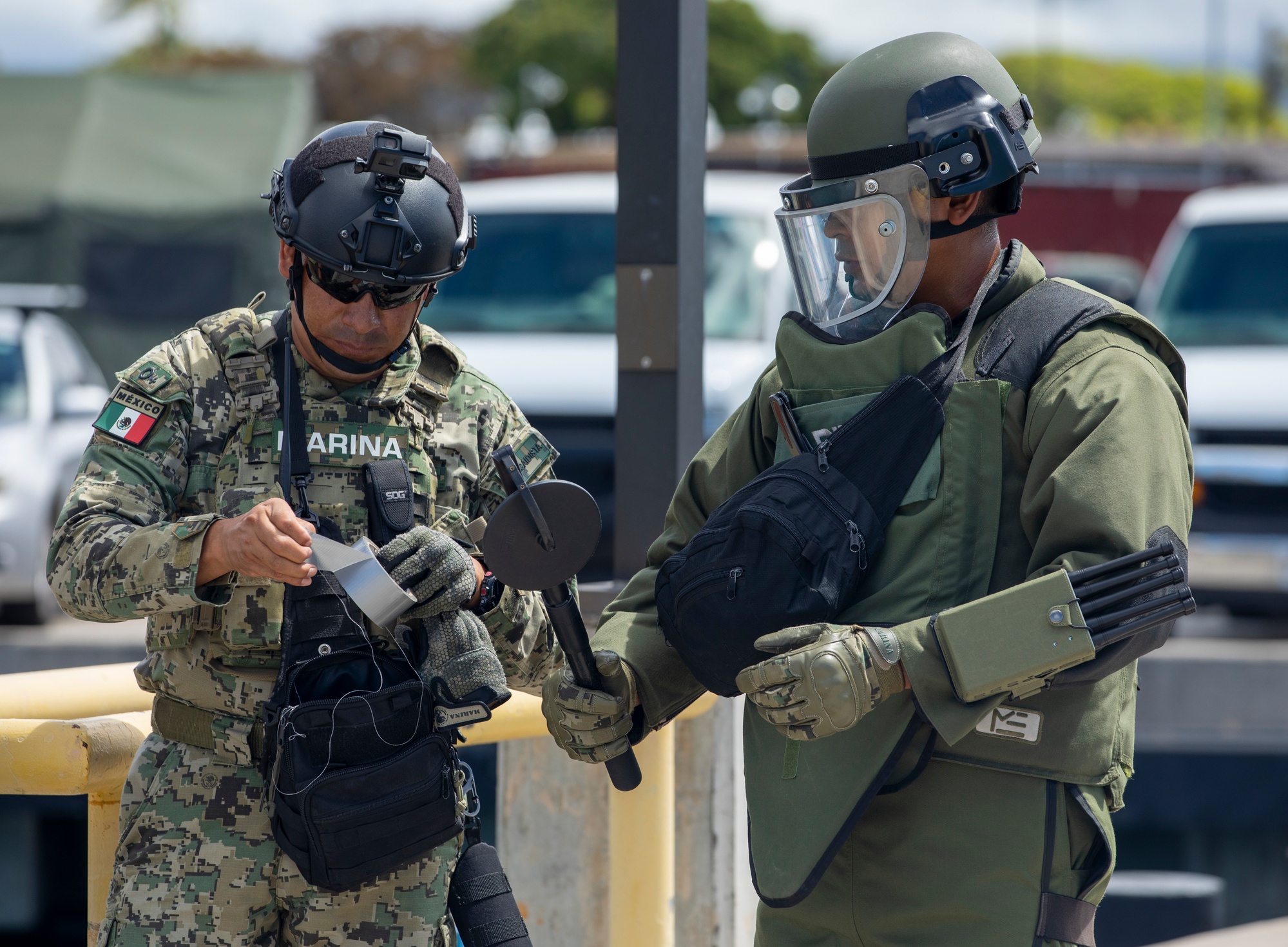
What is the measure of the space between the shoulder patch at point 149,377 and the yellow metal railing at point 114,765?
57 centimetres

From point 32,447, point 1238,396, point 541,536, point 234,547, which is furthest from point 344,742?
point 32,447

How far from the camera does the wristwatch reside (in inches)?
94.0

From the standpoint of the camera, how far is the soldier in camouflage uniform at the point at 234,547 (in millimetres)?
2184

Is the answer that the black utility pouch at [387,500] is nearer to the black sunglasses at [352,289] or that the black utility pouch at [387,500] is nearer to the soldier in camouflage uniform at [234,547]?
the soldier in camouflage uniform at [234,547]

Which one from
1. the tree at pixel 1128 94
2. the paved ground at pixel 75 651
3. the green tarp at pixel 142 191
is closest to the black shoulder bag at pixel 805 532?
the paved ground at pixel 75 651

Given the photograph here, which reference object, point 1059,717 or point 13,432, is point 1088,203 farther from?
point 1059,717

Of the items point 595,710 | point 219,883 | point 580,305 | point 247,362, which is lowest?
point 219,883

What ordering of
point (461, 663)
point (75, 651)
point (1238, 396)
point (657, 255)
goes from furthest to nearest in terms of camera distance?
point (1238, 396) < point (75, 651) < point (657, 255) < point (461, 663)

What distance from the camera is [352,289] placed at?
233 cm

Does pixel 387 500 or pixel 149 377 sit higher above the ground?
pixel 149 377

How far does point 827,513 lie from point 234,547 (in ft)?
2.73

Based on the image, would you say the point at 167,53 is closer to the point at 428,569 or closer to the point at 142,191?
the point at 142,191

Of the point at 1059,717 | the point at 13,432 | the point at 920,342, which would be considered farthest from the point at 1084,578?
the point at 13,432

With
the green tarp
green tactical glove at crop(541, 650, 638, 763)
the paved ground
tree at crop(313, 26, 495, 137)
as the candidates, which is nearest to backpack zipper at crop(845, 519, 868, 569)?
green tactical glove at crop(541, 650, 638, 763)
